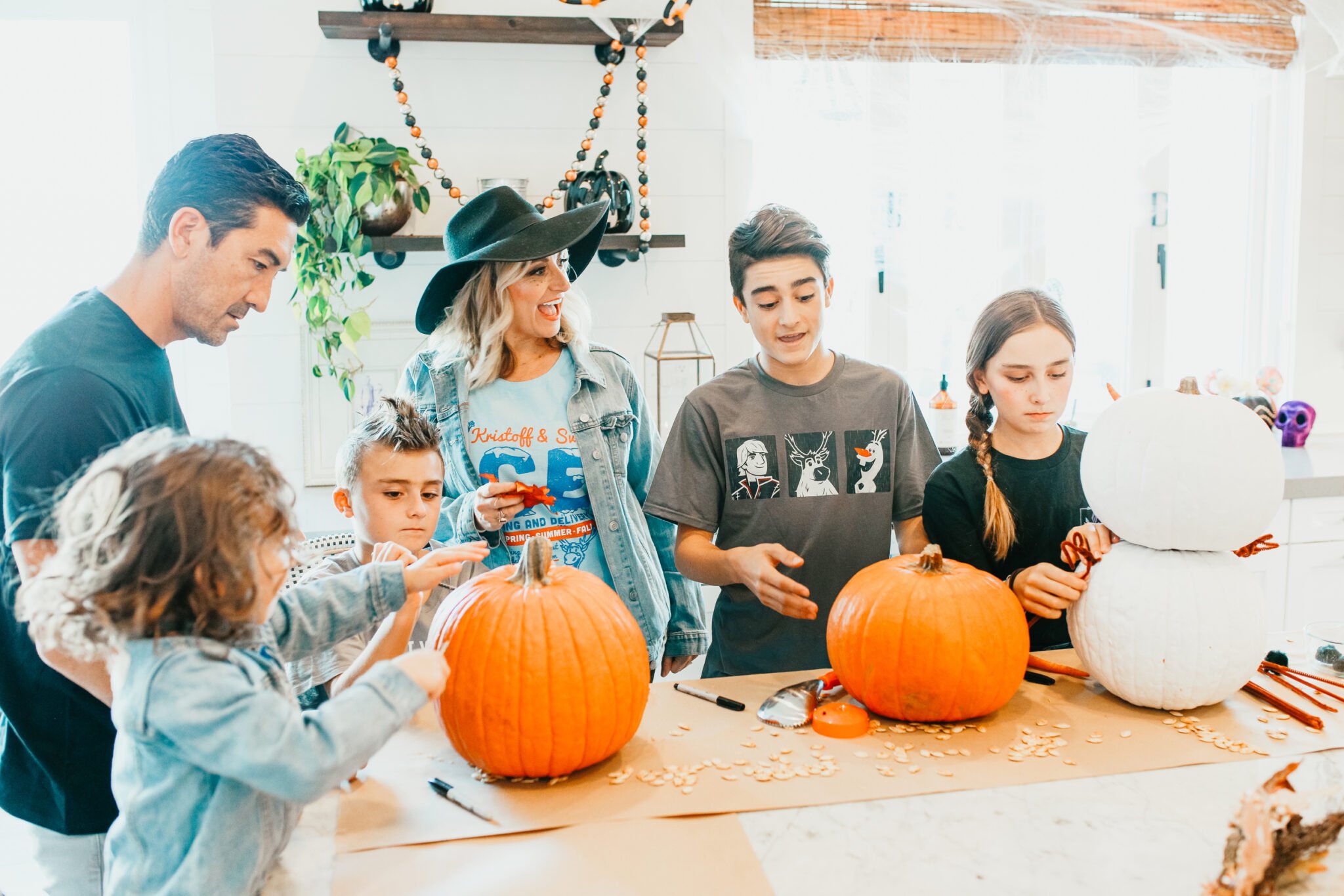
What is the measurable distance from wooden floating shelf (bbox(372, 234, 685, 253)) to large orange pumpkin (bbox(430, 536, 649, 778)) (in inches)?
70.5

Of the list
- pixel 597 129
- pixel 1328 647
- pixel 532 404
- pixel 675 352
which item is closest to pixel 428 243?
pixel 597 129

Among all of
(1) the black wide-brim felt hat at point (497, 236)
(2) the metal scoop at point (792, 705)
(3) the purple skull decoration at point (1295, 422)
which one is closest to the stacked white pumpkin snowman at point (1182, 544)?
(2) the metal scoop at point (792, 705)

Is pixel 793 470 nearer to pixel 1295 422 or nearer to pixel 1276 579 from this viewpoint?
pixel 1276 579

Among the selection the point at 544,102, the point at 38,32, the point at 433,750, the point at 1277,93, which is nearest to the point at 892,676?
the point at 433,750

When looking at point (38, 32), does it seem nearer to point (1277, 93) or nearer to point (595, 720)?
point (595, 720)

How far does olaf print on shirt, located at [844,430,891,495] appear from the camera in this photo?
174 centimetres

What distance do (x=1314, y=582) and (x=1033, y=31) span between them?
Answer: 1.97 metres

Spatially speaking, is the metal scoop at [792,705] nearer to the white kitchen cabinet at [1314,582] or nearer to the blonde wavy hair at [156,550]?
the blonde wavy hair at [156,550]

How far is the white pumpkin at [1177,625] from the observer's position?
1.17 m

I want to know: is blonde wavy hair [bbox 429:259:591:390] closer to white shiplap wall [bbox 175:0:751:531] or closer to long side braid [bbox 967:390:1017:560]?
long side braid [bbox 967:390:1017:560]

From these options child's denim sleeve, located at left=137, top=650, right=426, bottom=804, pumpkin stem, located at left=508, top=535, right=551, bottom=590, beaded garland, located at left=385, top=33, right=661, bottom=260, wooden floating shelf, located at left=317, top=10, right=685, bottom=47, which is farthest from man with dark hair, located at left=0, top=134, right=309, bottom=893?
wooden floating shelf, located at left=317, top=10, right=685, bottom=47

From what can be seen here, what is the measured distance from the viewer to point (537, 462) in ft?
6.17

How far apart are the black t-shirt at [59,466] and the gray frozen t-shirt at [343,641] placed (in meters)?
0.24

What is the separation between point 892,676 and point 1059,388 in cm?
59
